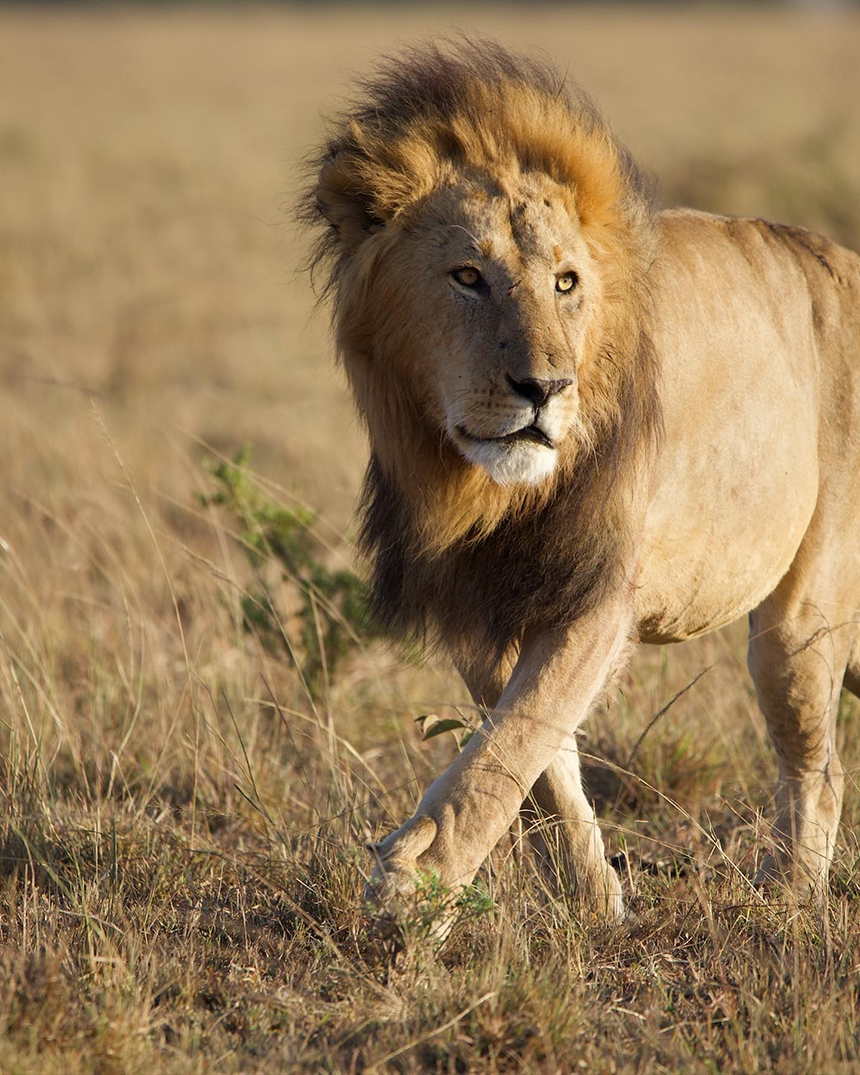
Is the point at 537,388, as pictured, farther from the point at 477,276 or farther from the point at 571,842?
the point at 571,842

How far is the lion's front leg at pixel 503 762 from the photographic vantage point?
258cm

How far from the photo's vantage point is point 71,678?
455 cm

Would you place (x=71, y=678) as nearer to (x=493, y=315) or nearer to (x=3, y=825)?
(x=3, y=825)

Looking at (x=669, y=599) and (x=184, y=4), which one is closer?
(x=669, y=599)

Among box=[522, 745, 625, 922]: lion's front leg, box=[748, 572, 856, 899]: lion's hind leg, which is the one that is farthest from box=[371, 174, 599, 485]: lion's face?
box=[748, 572, 856, 899]: lion's hind leg

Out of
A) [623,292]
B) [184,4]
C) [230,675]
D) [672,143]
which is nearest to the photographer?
[623,292]

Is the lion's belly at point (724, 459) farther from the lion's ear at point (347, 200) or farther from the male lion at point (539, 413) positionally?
the lion's ear at point (347, 200)

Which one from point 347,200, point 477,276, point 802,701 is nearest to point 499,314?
point 477,276

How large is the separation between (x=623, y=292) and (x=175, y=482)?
4263 millimetres

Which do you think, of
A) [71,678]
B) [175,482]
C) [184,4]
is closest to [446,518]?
[71,678]

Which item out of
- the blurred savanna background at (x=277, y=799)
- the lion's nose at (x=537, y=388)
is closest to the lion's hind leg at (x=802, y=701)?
the blurred savanna background at (x=277, y=799)

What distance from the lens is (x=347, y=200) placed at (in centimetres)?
293

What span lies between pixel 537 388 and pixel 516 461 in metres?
0.16

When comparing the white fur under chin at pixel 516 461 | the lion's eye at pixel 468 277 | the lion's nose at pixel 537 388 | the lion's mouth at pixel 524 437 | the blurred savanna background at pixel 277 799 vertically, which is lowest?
the blurred savanna background at pixel 277 799
